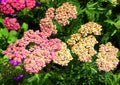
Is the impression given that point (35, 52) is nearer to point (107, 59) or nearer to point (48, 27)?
point (48, 27)

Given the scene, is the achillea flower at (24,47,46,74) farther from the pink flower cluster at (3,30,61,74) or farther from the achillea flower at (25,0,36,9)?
the achillea flower at (25,0,36,9)

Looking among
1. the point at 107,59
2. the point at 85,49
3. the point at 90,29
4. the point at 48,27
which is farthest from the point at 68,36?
the point at 107,59

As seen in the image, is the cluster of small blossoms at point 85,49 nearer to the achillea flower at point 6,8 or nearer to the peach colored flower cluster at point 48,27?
the peach colored flower cluster at point 48,27

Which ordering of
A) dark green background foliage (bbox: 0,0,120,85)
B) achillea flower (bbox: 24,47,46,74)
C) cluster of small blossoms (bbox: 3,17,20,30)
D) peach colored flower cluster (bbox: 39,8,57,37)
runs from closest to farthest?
1. achillea flower (bbox: 24,47,46,74)
2. dark green background foliage (bbox: 0,0,120,85)
3. peach colored flower cluster (bbox: 39,8,57,37)
4. cluster of small blossoms (bbox: 3,17,20,30)

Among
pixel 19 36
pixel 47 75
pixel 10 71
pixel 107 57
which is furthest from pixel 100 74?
pixel 19 36

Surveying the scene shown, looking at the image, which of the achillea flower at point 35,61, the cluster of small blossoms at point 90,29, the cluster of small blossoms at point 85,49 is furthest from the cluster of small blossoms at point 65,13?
the achillea flower at point 35,61

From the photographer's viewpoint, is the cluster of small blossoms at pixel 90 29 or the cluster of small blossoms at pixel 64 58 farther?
the cluster of small blossoms at pixel 90 29

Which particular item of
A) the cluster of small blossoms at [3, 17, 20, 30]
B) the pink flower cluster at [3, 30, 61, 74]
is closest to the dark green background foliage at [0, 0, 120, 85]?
the cluster of small blossoms at [3, 17, 20, 30]
